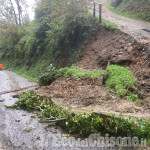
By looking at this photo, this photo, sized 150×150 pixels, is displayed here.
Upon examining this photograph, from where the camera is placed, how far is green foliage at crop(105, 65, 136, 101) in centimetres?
655

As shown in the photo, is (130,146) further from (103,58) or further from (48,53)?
(48,53)

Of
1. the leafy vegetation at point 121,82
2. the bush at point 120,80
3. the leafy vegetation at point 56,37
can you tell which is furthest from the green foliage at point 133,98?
the leafy vegetation at point 56,37

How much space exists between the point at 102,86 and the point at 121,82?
0.94 meters

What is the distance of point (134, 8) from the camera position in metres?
15.4

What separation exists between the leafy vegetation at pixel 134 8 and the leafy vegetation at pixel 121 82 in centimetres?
727

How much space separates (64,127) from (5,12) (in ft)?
110

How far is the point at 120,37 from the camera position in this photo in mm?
10508

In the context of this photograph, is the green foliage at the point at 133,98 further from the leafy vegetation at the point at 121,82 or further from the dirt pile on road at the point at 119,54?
the dirt pile on road at the point at 119,54

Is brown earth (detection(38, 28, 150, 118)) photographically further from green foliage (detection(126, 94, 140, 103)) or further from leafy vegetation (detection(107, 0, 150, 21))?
leafy vegetation (detection(107, 0, 150, 21))

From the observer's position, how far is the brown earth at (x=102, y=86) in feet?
18.6

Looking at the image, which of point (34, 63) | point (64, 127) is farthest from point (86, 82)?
point (34, 63)
